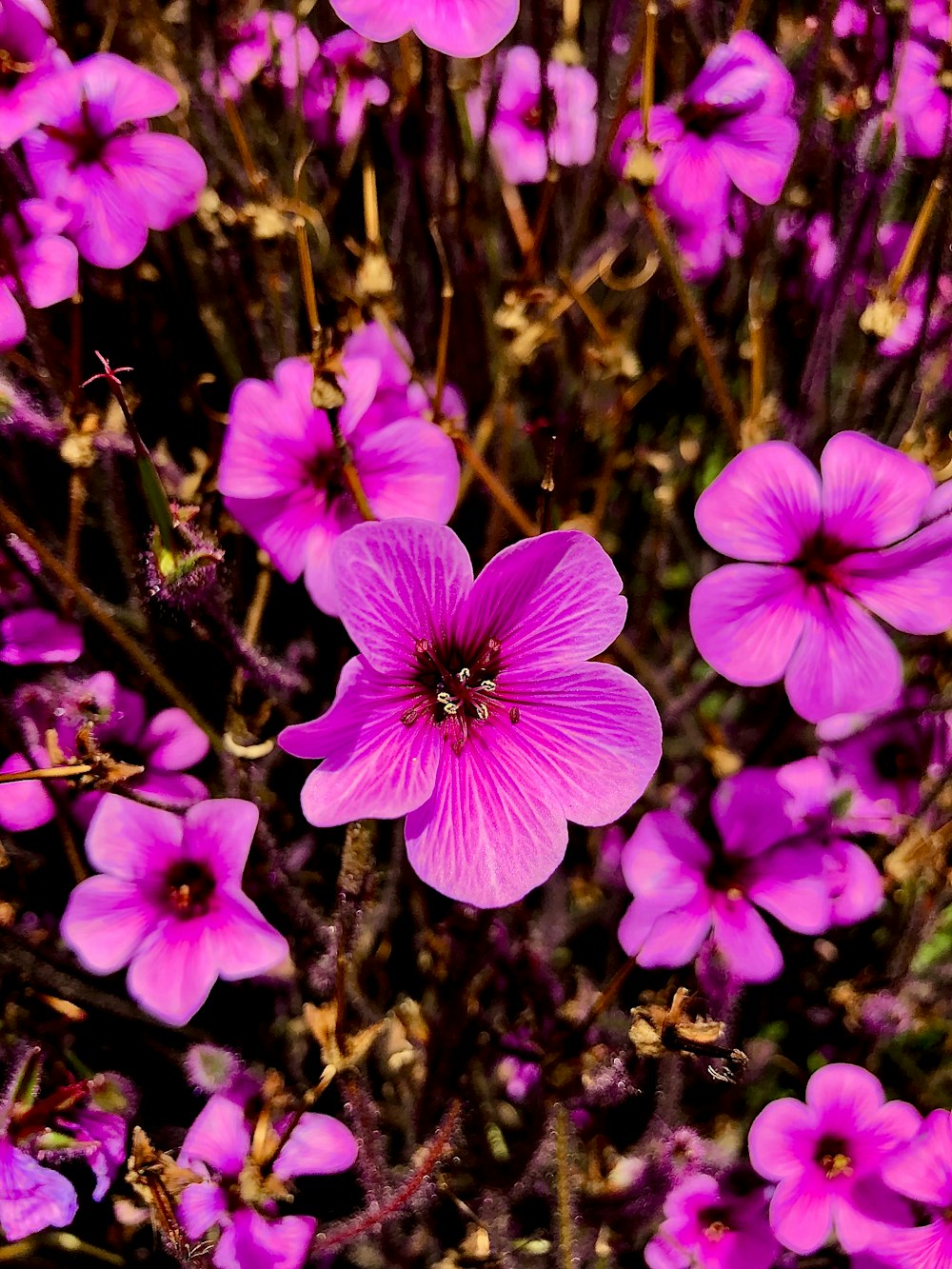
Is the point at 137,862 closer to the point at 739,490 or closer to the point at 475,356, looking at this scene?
the point at 739,490

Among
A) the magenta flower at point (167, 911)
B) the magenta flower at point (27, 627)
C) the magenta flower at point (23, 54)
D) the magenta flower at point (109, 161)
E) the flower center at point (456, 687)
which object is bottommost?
the magenta flower at point (167, 911)

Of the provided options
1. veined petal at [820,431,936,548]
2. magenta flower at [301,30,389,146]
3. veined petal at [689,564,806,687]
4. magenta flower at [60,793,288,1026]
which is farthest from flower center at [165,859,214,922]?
magenta flower at [301,30,389,146]

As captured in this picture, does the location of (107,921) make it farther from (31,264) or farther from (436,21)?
(436,21)

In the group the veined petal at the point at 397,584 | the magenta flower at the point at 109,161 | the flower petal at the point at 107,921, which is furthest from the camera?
the magenta flower at the point at 109,161

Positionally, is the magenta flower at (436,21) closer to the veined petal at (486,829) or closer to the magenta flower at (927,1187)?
the veined petal at (486,829)

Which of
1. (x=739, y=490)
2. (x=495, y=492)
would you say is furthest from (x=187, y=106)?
(x=739, y=490)

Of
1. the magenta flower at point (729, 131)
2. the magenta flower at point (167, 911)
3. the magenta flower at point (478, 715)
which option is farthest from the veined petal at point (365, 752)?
the magenta flower at point (729, 131)

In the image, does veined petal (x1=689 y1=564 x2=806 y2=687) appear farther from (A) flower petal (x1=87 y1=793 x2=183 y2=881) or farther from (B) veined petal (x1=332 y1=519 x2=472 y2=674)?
(A) flower petal (x1=87 y1=793 x2=183 y2=881)
